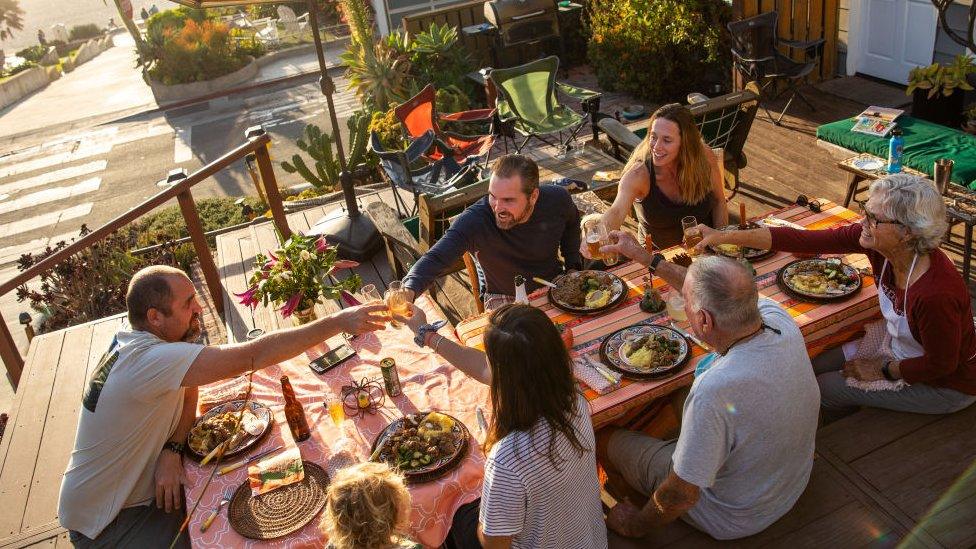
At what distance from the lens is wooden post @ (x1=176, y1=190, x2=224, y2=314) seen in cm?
514

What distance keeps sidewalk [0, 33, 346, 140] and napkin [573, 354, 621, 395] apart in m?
16.3

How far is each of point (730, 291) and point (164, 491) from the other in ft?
7.67

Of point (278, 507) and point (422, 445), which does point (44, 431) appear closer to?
point (278, 507)

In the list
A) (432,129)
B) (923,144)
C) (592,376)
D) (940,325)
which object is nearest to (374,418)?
(592,376)

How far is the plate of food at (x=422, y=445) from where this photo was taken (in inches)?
105

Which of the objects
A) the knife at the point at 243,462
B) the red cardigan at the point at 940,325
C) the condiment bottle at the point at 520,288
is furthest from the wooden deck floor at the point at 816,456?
the knife at the point at 243,462

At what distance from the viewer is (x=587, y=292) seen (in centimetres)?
366

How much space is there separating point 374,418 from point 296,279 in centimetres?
92

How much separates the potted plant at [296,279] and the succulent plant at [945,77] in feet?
19.0

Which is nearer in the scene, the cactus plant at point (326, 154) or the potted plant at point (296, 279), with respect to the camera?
the potted plant at point (296, 279)

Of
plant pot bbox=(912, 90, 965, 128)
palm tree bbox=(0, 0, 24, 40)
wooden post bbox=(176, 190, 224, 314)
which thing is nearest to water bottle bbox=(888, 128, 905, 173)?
plant pot bbox=(912, 90, 965, 128)

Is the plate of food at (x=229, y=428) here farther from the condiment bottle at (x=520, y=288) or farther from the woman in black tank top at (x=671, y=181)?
the woman in black tank top at (x=671, y=181)

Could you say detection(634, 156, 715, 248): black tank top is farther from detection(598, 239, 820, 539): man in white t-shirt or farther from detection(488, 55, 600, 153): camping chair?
detection(488, 55, 600, 153): camping chair

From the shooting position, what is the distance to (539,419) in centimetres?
226
